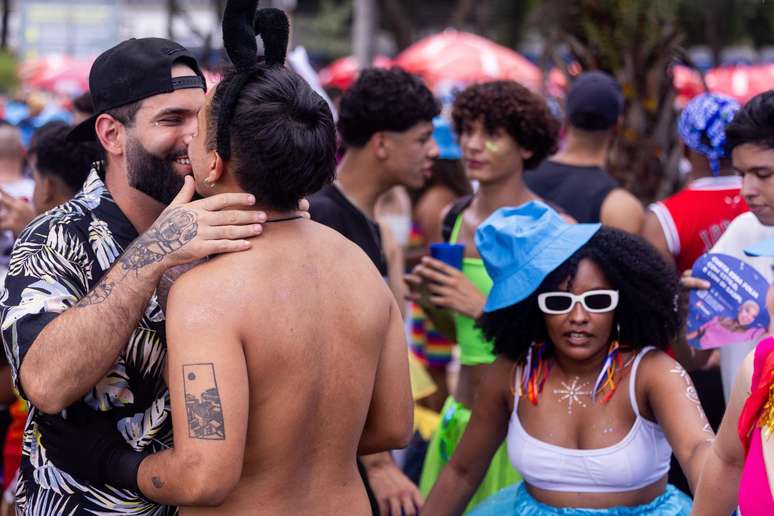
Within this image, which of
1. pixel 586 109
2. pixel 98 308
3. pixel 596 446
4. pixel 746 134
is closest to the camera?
pixel 98 308

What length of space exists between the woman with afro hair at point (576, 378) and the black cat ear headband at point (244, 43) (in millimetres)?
1331

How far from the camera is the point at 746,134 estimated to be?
4.01 meters

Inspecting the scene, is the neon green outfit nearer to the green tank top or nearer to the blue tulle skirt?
the green tank top

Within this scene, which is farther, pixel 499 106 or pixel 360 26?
pixel 360 26

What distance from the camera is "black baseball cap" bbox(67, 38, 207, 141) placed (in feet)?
9.90

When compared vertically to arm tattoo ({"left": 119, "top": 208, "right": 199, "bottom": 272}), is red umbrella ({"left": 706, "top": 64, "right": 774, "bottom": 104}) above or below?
below

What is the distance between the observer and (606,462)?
340cm

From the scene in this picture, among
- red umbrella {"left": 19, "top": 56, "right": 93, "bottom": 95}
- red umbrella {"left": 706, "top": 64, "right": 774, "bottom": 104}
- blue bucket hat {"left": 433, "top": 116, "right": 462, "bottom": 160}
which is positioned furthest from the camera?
red umbrella {"left": 19, "top": 56, "right": 93, "bottom": 95}

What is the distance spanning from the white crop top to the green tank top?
4.23 ft

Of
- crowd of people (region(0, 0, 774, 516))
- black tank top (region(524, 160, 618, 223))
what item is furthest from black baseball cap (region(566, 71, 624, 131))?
crowd of people (region(0, 0, 774, 516))

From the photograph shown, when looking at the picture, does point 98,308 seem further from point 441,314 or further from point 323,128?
point 441,314

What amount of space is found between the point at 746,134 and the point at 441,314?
171 cm

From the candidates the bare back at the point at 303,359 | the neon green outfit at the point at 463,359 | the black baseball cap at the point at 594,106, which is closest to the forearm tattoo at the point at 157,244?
the bare back at the point at 303,359

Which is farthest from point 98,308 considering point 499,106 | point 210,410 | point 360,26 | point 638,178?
point 360,26
